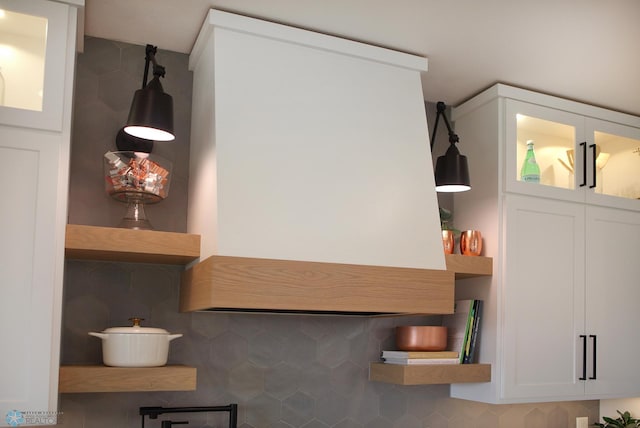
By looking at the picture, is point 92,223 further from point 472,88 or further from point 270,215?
point 472,88

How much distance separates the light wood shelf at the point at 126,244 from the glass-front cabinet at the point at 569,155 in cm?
146

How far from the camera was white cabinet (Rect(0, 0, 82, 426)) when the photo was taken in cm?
221

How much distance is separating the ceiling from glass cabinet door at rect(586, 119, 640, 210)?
1.09ft

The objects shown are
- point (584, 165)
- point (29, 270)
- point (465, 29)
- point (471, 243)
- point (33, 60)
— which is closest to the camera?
point (29, 270)

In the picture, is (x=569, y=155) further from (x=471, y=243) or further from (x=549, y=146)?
(x=471, y=243)

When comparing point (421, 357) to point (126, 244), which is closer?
point (126, 244)

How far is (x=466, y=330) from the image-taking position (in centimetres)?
311

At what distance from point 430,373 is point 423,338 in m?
0.16

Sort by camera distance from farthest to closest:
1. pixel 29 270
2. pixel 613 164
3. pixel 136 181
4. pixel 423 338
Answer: pixel 613 164 < pixel 423 338 < pixel 136 181 < pixel 29 270

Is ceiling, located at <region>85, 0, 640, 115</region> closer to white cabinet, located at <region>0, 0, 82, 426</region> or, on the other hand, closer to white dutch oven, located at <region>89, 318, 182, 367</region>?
white cabinet, located at <region>0, 0, 82, 426</region>

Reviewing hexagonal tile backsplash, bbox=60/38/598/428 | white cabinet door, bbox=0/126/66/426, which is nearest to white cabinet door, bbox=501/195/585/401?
hexagonal tile backsplash, bbox=60/38/598/428

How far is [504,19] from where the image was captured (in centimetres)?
261

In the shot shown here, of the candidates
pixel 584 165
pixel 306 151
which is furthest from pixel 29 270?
pixel 584 165

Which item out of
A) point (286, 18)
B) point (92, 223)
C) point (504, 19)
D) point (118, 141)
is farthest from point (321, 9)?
point (92, 223)
